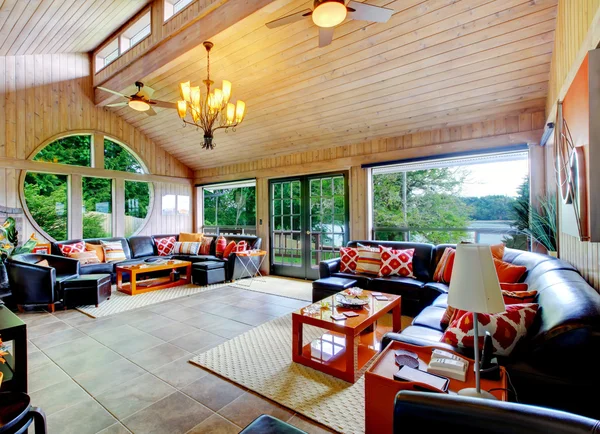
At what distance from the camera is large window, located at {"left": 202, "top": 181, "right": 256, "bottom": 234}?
23.0ft

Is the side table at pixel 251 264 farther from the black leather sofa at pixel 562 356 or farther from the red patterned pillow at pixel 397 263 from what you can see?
the black leather sofa at pixel 562 356

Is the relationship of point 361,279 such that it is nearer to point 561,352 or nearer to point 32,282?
point 561,352

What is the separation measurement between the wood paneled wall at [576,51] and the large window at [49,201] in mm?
7237

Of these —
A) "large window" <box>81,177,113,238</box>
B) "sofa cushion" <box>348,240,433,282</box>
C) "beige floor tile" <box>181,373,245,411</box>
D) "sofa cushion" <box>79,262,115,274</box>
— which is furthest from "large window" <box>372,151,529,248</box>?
"large window" <box>81,177,113,238</box>

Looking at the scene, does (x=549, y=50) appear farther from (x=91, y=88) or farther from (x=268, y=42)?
(x=91, y=88)

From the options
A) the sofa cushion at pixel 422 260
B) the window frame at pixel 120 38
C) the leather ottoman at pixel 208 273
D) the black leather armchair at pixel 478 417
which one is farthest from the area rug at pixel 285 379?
the window frame at pixel 120 38

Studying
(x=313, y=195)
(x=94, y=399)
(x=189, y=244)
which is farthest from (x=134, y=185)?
(x=94, y=399)

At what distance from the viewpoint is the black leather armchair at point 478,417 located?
73cm

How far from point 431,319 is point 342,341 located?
2.99ft

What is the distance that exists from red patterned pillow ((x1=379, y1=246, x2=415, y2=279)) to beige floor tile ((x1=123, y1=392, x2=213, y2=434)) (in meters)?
2.71

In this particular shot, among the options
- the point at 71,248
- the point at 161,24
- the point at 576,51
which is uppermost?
the point at 161,24

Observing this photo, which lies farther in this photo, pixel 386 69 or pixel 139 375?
pixel 386 69

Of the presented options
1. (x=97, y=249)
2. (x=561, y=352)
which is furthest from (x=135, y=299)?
(x=561, y=352)

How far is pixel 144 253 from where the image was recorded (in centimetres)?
620
